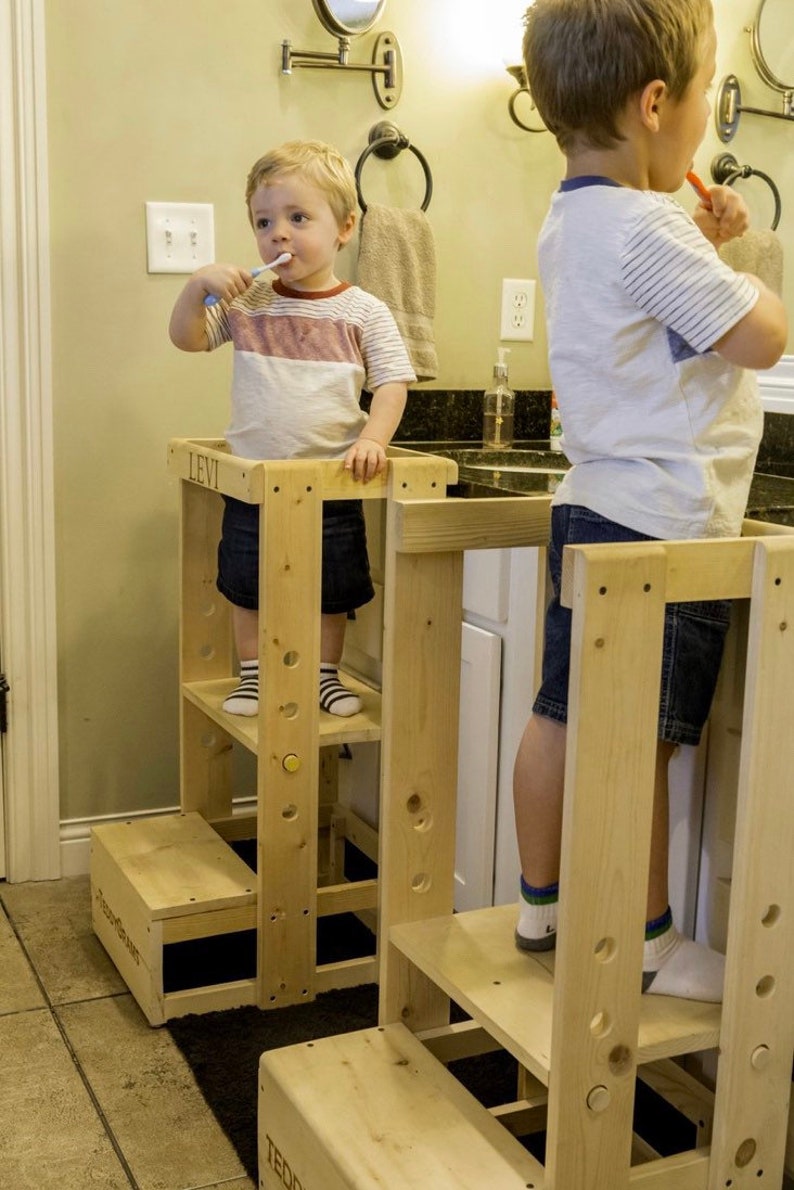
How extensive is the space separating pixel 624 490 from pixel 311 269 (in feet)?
2.79

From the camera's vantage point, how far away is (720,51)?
231 cm

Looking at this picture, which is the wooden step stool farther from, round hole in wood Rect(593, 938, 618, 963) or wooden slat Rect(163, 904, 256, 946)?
round hole in wood Rect(593, 938, 618, 963)

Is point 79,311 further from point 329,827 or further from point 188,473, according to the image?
point 329,827

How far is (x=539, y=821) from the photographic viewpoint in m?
1.42

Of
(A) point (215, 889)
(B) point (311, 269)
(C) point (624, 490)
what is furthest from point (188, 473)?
(C) point (624, 490)

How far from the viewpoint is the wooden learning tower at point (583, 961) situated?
1150 mm

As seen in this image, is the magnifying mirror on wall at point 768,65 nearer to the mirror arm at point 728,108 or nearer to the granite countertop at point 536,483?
the mirror arm at point 728,108

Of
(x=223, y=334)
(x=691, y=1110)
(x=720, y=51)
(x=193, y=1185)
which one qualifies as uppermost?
(x=720, y=51)

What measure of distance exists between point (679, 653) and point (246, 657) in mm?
951

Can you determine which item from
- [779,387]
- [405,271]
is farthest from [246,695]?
[779,387]

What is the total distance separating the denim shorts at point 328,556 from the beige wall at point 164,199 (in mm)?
367

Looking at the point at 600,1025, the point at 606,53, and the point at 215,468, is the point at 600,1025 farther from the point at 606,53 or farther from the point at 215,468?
the point at 215,468

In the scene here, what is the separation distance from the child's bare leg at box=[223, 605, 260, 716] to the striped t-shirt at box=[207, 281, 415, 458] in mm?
258

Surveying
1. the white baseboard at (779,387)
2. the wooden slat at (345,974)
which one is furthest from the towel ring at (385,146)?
the wooden slat at (345,974)
